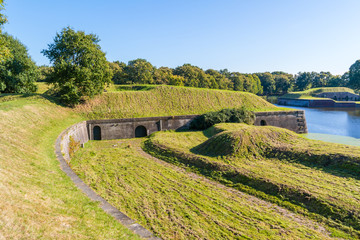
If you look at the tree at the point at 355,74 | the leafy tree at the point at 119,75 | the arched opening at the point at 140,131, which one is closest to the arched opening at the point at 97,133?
the arched opening at the point at 140,131

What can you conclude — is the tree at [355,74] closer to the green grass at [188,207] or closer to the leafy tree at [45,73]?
the green grass at [188,207]

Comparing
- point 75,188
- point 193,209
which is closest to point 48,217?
point 75,188

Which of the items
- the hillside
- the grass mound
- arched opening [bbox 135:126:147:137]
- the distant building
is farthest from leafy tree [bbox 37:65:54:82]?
the distant building

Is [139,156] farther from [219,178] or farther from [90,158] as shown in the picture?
[219,178]

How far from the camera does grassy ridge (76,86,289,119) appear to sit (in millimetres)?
28953

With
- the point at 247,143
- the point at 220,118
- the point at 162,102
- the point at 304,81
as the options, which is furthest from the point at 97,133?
the point at 304,81

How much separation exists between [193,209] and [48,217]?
5.66m

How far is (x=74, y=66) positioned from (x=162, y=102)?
1327 centimetres

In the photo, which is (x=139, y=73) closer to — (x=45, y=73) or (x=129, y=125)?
(x=45, y=73)

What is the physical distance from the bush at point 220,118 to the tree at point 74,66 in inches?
559

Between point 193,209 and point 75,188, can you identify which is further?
point 193,209

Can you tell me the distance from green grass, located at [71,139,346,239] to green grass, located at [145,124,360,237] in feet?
3.16

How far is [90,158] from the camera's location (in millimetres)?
16750

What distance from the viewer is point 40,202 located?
625cm
